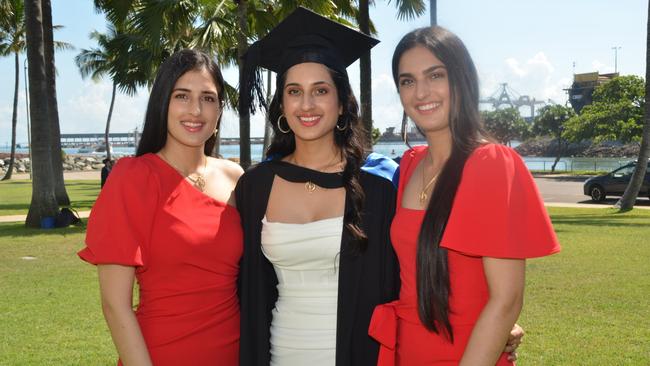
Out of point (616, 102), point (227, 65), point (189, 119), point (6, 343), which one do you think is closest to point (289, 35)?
point (189, 119)

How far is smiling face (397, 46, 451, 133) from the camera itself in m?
2.38

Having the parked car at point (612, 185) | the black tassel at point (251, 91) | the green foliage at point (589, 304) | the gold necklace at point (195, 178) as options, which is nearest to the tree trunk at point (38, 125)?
the green foliage at point (589, 304)

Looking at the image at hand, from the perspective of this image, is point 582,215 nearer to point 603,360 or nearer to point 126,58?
point 603,360

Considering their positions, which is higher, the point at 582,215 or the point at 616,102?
the point at 616,102

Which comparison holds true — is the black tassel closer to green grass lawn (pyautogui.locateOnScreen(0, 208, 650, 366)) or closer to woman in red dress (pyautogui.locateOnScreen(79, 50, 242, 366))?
woman in red dress (pyautogui.locateOnScreen(79, 50, 242, 366))

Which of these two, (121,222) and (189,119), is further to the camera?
(189,119)

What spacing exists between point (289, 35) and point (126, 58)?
20748 mm

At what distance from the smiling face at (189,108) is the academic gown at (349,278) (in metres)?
0.37

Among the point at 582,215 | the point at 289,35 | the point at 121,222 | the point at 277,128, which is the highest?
the point at 289,35

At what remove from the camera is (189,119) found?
2.75 m

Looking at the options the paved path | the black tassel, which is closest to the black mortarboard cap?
the black tassel

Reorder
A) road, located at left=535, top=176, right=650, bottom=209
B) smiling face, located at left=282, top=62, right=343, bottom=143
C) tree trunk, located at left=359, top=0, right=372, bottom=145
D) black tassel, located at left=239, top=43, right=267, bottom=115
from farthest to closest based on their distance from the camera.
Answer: road, located at left=535, top=176, right=650, bottom=209, tree trunk, located at left=359, top=0, right=372, bottom=145, black tassel, located at left=239, top=43, right=267, bottom=115, smiling face, located at left=282, top=62, right=343, bottom=143

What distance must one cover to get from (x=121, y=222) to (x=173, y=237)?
210 mm

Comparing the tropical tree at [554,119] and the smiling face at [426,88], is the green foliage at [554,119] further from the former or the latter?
the smiling face at [426,88]
